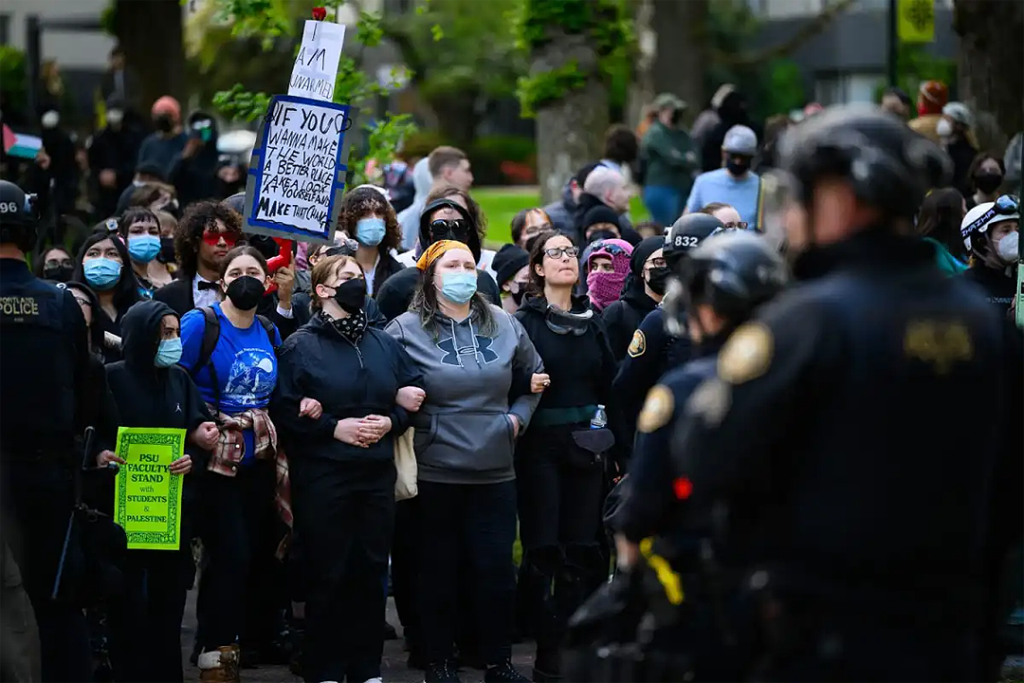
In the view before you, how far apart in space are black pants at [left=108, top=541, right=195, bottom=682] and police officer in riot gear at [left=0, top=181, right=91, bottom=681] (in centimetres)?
47

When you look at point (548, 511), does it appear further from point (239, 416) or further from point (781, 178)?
point (781, 178)

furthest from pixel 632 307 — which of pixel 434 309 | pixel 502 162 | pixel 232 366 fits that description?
pixel 502 162

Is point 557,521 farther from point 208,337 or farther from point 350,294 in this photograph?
point 208,337

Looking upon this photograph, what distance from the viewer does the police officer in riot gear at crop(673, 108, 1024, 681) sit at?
156 inches

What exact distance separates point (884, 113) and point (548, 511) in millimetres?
4474

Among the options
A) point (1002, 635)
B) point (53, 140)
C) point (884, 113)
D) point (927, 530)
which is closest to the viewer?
point (927, 530)

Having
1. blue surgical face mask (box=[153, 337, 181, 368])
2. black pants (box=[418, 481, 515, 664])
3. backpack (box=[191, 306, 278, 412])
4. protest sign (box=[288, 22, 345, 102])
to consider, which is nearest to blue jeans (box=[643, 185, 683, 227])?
protest sign (box=[288, 22, 345, 102])

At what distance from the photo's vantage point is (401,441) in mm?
8211

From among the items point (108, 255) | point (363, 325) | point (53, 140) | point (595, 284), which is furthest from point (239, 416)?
point (53, 140)

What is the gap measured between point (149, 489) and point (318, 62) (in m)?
2.80

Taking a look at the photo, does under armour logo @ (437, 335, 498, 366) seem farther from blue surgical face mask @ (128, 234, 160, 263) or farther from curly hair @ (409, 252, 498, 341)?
blue surgical face mask @ (128, 234, 160, 263)

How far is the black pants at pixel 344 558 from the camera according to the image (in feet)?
25.9

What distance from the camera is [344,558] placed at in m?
7.94

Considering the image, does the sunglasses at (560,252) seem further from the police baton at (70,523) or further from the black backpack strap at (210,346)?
the police baton at (70,523)
